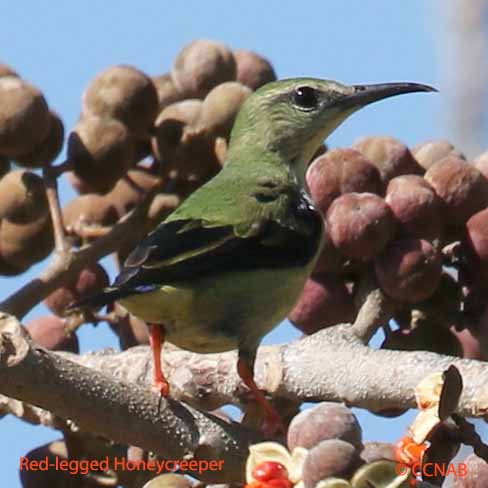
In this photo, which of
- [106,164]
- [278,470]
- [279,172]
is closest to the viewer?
[278,470]

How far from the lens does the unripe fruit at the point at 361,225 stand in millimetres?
3275

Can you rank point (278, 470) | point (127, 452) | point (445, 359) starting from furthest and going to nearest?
point (127, 452)
point (445, 359)
point (278, 470)

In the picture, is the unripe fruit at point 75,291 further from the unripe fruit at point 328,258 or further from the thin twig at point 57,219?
the unripe fruit at point 328,258

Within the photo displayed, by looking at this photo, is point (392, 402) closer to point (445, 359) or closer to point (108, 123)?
point (445, 359)

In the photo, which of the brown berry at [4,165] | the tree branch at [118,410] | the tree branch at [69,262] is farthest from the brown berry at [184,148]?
the tree branch at [118,410]

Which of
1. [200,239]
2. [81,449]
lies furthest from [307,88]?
[81,449]

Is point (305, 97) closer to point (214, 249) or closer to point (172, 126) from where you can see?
point (172, 126)

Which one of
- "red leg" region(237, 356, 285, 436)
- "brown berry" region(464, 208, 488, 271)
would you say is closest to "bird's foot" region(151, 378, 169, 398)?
"red leg" region(237, 356, 285, 436)

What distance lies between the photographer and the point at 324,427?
2.31 metres

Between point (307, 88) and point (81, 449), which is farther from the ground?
point (307, 88)

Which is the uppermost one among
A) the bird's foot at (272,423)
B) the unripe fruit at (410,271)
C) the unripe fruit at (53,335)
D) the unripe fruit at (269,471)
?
the unripe fruit at (269,471)

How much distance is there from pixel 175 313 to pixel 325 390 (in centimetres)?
71

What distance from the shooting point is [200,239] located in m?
3.76

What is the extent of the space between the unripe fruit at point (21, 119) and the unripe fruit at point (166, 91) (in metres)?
0.50
